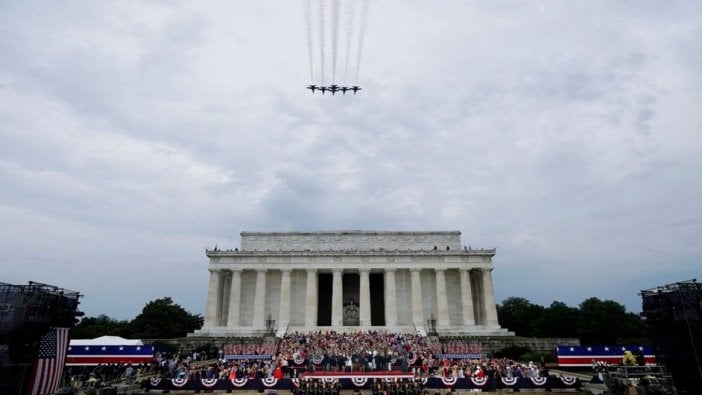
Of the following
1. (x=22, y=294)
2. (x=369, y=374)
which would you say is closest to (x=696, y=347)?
(x=369, y=374)

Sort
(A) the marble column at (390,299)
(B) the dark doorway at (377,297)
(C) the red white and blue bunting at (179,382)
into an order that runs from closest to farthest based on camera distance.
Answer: (C) the red white and blue bunting at (179,382) < (A) the marble column at (390,299) < (B) the dark doorway at (377,297)

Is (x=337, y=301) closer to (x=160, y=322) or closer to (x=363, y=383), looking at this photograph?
(x=363, y=383)

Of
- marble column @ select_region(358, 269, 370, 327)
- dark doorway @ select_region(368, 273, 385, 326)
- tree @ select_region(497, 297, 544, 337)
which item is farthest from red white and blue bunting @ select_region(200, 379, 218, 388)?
tree @ select_region(497, 297, 544, 337)

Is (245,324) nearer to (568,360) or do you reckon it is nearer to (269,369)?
(269,369)

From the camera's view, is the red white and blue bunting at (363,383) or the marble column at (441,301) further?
the marble column at (441,301)

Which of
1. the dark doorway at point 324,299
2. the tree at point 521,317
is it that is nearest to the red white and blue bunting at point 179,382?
the dark doorway at point 324,299

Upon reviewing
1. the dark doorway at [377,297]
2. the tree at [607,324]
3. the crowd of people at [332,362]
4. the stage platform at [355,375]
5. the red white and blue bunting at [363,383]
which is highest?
the dark doorway at [377,297]

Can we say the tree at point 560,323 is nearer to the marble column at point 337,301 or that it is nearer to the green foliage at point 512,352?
the green foliage at point 512,352
